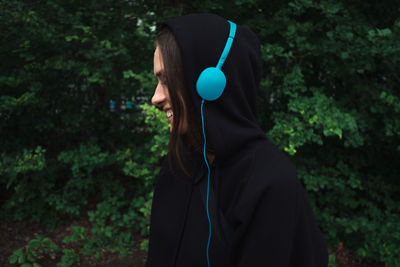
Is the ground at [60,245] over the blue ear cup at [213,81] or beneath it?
beneath

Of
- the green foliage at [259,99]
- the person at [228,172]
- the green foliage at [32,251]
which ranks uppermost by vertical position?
the person at [228,172]

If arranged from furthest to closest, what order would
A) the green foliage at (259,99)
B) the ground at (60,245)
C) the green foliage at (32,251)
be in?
1. the ground at (60,245)
2. the green foliage at (259,99)
3. the green foliage at (32,251)

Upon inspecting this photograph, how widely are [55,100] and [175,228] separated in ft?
13.4

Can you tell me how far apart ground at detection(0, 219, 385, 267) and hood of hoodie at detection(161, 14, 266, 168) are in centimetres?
331

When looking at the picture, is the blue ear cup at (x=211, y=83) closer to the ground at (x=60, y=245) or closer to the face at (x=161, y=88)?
the face at (x=161, y=88)

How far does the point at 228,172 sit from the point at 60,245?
415 cm

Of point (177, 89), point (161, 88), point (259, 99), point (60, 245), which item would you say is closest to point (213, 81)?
point (177, 89)

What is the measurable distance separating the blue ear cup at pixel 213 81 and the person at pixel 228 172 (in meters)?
0.02

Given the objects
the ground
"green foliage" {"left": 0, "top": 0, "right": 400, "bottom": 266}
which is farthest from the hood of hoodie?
the ground

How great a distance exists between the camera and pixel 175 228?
1.39 metres

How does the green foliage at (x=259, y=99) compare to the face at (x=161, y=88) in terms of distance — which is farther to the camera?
the green foliage at (x=259, y=99)

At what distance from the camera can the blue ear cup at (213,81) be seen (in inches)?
44.4

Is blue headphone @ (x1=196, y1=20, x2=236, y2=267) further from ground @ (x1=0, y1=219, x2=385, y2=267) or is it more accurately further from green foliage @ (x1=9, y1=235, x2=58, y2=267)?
ground @ (x1=0, y1=219, x2=385, y2=267)

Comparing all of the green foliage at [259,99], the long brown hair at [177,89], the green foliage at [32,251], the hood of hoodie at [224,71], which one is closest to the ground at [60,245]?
the green foliage at [259,99]
